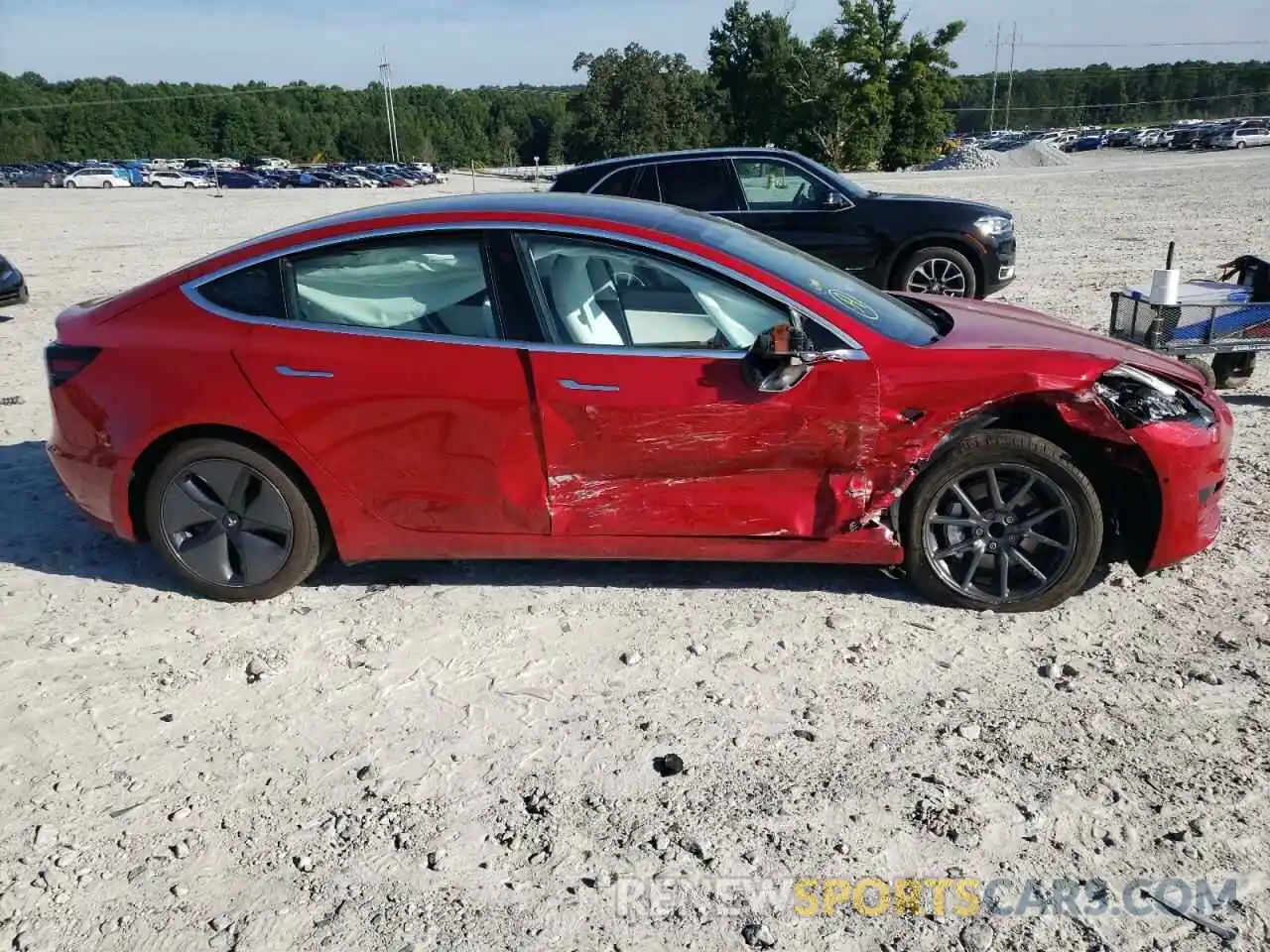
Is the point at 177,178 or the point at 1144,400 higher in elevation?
the point at 177,178

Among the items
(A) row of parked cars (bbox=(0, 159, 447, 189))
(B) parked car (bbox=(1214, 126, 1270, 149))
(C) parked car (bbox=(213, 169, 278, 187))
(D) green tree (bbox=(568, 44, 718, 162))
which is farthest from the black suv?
(D) green tree (bbox=(568, 44, 718, 162))

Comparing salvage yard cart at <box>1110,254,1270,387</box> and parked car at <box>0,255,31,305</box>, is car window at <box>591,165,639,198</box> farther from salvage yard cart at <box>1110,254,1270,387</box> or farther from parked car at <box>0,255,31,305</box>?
parked car at <box>0,255,31,305</box>

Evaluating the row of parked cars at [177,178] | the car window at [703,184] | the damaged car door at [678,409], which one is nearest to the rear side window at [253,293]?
the damaged car door at [678,409]

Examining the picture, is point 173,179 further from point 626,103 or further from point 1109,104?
point 1109,104

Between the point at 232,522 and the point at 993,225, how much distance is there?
8045mm

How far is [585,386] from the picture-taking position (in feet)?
13.5

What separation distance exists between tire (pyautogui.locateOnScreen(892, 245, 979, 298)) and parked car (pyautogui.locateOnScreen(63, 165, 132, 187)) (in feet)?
191

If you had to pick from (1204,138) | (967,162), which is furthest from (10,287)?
(1204,138)

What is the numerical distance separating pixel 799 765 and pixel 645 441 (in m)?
1.40

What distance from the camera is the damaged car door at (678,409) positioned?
407 centimetres

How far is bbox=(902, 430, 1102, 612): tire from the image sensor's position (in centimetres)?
405

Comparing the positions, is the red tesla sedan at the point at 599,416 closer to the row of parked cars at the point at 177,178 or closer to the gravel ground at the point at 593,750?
the gravel ground at the point at 593,750

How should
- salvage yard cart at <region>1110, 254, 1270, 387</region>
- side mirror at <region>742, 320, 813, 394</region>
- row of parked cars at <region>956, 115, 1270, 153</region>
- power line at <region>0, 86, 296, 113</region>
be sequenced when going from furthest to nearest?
power line at <region>0, 86, 296, 113</region>, row of parked cars at <region>956, 115, 1270, 153</region>, salvage yard cart at <region>1110, 254, 1270, 387</region>, side mirror at <region>742, 320, 813, 394</region>

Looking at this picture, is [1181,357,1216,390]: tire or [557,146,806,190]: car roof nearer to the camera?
[1181,357,1216,390]: tire
